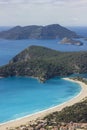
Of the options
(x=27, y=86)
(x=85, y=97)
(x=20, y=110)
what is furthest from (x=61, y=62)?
(x=20, y=110)

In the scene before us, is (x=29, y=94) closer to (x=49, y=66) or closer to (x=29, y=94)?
(x=29, y=94)

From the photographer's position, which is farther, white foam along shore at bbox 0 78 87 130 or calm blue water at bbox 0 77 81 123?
calm blue water at bbox 0 77 81 123

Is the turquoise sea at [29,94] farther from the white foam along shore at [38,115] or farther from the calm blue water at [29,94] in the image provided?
the white foam along shore at [38,115]

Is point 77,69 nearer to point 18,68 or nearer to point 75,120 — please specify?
point 18,68

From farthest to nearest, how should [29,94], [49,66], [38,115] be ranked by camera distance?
[49,66]
[29,94]
[38,115]

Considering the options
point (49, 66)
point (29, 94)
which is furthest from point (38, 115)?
point (49, 66)

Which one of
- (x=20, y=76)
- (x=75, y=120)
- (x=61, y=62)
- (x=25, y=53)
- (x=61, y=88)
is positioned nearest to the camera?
(x=75, y=120)

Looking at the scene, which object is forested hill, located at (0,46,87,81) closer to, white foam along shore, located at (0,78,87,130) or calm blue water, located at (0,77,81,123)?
calm blue water, located at (0,77,81,123)

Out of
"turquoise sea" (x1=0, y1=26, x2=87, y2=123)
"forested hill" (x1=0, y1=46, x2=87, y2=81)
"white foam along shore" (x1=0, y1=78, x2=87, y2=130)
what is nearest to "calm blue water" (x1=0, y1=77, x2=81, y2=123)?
"turquoise sea" (x1=0, y1=26, x2=87, y2=123)
